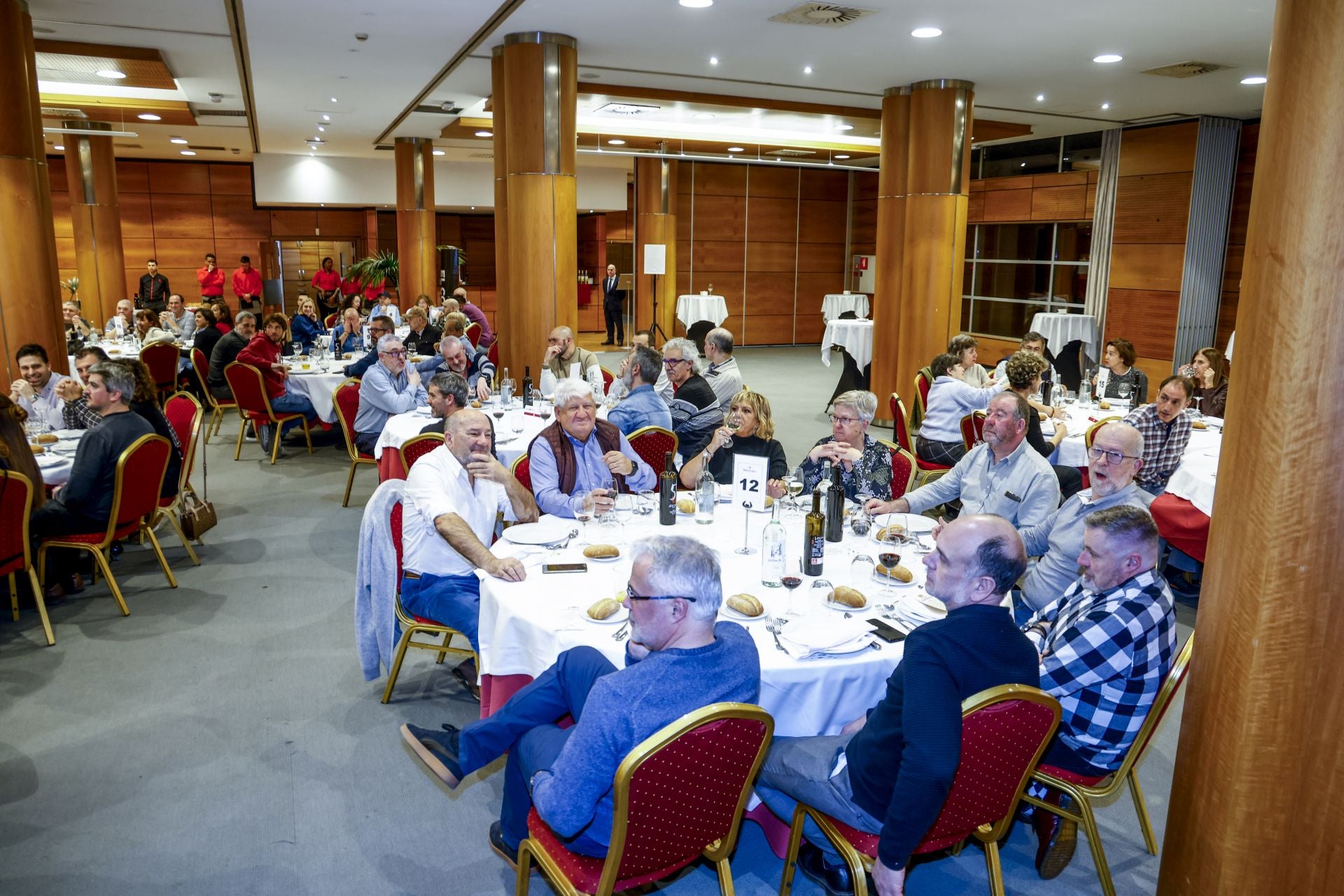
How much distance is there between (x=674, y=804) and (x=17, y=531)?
3.78 meters

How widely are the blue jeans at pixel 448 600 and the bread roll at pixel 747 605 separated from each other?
1080 mm

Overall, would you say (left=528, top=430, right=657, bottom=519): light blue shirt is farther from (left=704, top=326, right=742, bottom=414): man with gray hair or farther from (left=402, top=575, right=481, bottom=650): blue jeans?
(left=704, top=326, right=742, bottom=414): man with gray hair

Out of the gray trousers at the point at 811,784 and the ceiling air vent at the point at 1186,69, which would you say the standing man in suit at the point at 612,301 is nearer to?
the ceiling air vent at the point at 1186,69

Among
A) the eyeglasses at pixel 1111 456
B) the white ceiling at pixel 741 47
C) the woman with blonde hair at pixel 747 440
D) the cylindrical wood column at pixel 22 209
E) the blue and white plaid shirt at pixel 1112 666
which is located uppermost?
the white ceiling at pixel 741 47

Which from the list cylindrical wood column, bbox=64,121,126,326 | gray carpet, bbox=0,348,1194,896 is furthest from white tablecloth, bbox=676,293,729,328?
gray carpet, bbox=0,348,1194,896

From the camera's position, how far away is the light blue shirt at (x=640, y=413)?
559 centimetres

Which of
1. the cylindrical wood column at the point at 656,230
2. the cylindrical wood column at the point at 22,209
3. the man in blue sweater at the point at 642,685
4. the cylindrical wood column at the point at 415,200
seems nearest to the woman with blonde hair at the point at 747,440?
the man in blue sweater at the point at 642,685

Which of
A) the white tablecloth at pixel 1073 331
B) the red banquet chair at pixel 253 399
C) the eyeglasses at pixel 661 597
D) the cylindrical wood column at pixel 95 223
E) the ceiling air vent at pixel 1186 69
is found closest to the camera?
the eyeglasses at pixel 661 597

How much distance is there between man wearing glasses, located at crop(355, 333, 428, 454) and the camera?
262 inches

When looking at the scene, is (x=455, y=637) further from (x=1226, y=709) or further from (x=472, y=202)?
(x=472, y=202)

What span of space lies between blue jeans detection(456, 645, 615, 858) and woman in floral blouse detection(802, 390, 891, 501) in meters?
2.07

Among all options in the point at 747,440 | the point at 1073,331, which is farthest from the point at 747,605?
the point at 1073,331

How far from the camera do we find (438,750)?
3035 mm

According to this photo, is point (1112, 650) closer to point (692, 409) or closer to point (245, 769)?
point (245, 769)
